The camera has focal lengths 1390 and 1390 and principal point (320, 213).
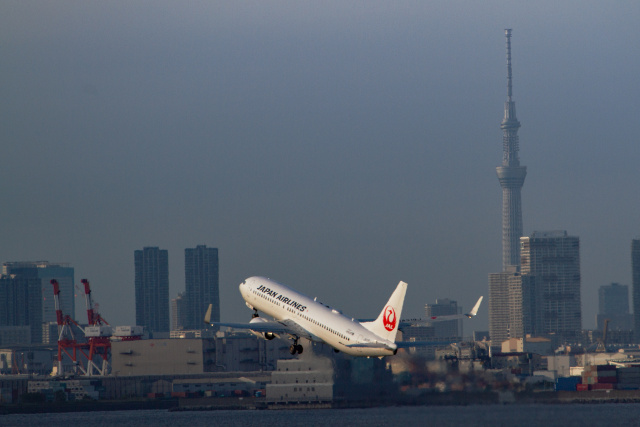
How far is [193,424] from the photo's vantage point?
7864 inches

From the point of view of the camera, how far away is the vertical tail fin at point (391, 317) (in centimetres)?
11725

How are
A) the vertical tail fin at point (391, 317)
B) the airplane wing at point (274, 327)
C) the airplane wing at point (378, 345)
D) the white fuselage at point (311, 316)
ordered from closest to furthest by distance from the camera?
the airplane wing at point (378, 345) → the vertical tail fin at point (391, 317) → the white fuselage at point (311, 316) → the airplane wing at point (274, 327)

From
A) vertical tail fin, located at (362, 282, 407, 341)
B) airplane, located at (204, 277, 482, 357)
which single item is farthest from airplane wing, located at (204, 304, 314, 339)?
vertical tail fin, located at (362, 282, 407, 341)

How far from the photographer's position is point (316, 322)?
12369 centimetres

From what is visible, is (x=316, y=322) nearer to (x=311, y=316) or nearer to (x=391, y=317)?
(x=311, y=316)

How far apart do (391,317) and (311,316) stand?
390 inches

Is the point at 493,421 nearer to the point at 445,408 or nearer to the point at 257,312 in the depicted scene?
the point at 445,408

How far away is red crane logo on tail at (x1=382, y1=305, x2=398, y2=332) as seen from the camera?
385 feet

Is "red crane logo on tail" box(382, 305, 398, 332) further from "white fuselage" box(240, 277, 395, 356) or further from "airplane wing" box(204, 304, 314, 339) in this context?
"airplane wing" box(204, 304, 314, 339)

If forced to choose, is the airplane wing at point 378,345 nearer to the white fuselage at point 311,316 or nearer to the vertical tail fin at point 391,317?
the white fuselage at point 311,316

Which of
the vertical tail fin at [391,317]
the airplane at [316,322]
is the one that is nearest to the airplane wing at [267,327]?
the airplane at [316,322]

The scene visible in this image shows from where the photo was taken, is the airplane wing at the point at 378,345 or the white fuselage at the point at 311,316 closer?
the airplane wing at the point at 378,345

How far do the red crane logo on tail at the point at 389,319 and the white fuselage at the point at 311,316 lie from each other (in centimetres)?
119

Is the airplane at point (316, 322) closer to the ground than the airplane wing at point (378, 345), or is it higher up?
higher up
